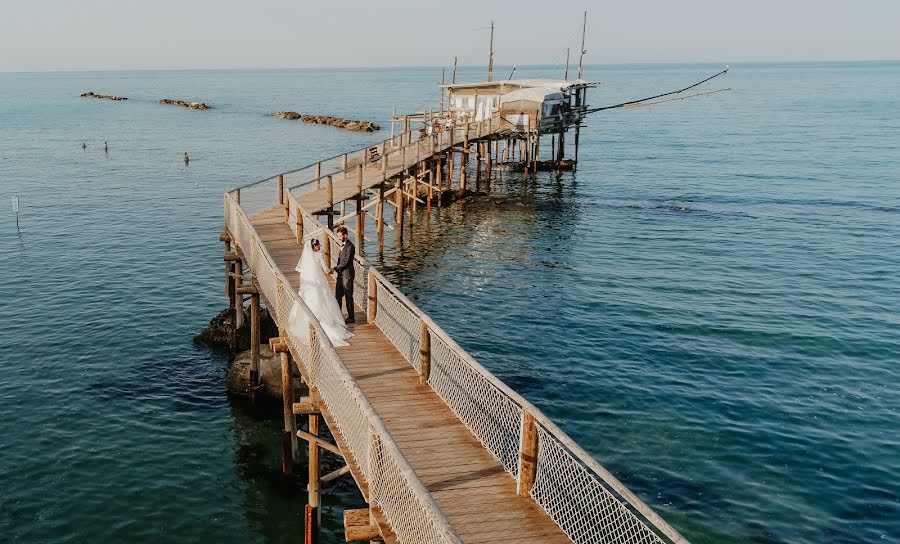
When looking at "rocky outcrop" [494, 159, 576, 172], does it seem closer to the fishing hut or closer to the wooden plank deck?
the fishing hut

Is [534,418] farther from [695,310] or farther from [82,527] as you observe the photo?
[695,310]

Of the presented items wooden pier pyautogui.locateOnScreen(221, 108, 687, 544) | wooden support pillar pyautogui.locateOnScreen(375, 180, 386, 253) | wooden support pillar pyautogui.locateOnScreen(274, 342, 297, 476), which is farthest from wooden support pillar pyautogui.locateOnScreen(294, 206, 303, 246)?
wooden support pillar pyautogui.locateOnScreen(375, 180, 386, 253)

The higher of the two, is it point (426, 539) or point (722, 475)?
point (426, 539)

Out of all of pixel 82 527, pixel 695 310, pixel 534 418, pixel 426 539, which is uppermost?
pixel 534 418

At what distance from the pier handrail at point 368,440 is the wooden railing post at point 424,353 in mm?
1681

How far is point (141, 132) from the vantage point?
9794 cm

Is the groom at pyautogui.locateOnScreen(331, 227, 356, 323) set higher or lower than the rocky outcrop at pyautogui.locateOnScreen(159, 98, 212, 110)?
lower

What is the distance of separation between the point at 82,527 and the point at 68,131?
9568cm

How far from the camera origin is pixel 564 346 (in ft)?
84.9

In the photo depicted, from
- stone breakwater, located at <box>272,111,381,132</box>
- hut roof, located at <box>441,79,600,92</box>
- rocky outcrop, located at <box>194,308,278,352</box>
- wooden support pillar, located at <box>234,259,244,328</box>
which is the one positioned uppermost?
hut roof, located at <box>441,79,600,92</box>

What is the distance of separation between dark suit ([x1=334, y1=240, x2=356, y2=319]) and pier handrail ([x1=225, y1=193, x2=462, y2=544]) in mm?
1381

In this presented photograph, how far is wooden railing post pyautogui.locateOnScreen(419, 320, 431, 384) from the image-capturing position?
13312mm

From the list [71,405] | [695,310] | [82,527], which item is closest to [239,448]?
[82,527]

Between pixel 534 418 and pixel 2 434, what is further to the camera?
pixel 2 434
